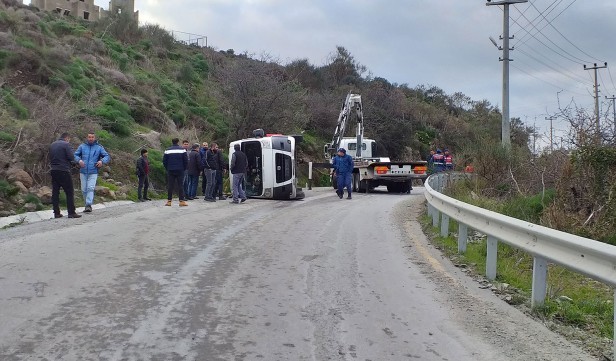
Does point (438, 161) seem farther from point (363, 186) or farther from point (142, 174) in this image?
point (142, 174)

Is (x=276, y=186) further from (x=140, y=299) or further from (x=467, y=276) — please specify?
(x=140, y=299)

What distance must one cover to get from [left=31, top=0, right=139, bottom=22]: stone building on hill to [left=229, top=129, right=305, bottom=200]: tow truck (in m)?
30.6

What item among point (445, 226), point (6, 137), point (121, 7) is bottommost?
point (445, 226)

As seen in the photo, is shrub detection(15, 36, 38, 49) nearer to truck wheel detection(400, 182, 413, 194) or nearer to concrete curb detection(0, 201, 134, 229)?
concrete curb detection(0, 201, 134, 229)

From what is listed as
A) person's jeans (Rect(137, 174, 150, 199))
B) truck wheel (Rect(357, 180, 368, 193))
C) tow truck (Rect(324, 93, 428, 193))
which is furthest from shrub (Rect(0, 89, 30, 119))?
truck wheel (Rect(357, 180, 368, 193))

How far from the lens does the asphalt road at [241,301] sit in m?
4.73

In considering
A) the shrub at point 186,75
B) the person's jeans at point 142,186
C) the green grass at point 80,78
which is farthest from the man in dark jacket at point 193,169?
the shrub at point 186,75

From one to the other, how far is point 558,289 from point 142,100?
2315 centimetres

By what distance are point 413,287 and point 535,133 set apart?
27.7ft

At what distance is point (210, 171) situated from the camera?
702 inches

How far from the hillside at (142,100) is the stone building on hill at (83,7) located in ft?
7.93

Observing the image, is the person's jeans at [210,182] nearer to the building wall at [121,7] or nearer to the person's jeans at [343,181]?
the person's jeans at [343,181]

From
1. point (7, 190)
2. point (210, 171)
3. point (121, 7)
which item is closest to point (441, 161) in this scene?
point (210, 171)

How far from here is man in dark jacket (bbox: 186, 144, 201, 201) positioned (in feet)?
58.6
